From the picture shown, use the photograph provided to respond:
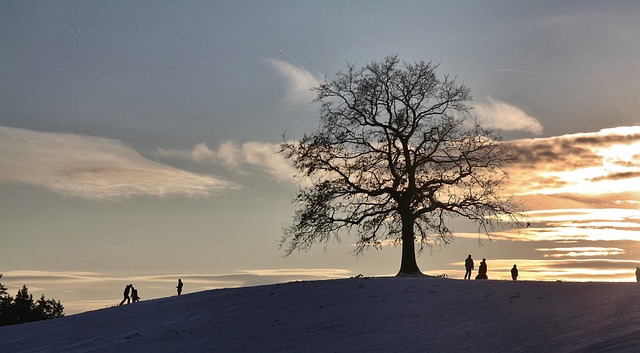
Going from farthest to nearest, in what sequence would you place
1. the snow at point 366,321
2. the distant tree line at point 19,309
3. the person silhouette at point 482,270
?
the distant tree line at point 19,309
the person silhouette at point 482,270
the snow at point 366,321

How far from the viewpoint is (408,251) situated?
46.9m

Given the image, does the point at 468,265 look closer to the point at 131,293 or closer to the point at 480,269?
the point at 480,269

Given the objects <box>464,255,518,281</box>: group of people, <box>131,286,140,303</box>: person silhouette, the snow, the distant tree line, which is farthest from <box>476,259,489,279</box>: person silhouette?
the distant tree line

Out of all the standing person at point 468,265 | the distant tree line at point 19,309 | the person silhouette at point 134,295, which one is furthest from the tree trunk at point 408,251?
the distant tree line at point 19,309

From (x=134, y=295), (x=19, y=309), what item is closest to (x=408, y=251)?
(x=134, y=295)

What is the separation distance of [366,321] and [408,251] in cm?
1730

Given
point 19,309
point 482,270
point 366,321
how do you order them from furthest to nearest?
point 19,309, point 482,270, point 366,321

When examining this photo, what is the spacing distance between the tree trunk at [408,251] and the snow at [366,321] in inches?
314

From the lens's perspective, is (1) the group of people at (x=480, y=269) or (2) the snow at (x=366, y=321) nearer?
(2) the snow at (x=366, y=321)

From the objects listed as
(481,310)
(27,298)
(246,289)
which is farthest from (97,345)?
(27,298)

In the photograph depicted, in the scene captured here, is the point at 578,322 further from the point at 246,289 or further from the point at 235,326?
the point at 246,289

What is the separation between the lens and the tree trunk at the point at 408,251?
4647cm

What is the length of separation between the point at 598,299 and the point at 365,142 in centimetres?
2273

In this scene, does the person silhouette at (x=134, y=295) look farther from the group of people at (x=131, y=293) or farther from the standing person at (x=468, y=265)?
the standing person at (x=468, y=265)
